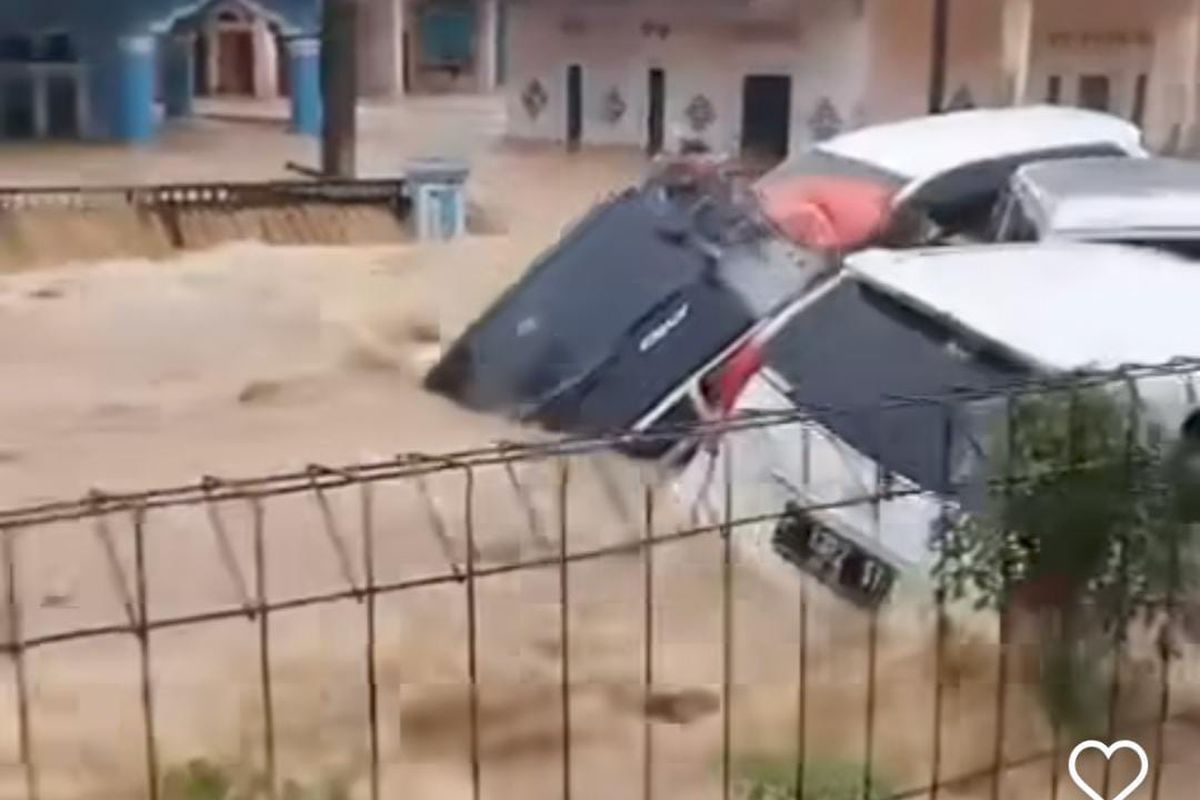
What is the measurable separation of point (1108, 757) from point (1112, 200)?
232 centimetres

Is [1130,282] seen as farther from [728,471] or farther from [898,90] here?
[898,90]

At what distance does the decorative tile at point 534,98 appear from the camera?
1583cm

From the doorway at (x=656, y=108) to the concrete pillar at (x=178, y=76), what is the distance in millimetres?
4568

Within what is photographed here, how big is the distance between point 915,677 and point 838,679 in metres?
0.17

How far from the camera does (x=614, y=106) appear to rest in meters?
15.3

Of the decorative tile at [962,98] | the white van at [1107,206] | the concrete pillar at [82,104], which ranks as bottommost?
the concrete pillar at [82,104]

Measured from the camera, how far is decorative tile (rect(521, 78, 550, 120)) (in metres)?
15.8

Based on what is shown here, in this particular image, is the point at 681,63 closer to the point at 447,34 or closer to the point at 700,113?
the point at 700,113

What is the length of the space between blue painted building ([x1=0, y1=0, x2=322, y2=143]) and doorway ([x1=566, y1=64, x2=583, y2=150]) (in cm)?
205

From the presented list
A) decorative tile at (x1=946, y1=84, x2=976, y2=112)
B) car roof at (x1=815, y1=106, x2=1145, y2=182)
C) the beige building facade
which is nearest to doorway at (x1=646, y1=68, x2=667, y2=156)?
the beige building facade

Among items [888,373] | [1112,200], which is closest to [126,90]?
[1112,200]

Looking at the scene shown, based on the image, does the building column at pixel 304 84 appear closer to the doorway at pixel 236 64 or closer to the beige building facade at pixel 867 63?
the doorway at pixel 236 64

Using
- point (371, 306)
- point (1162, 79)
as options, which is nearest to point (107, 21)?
point (1162, 79)

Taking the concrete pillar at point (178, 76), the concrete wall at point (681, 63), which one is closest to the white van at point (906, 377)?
the concrete wall at point (681, 63)
